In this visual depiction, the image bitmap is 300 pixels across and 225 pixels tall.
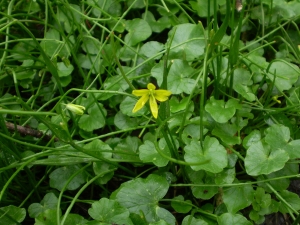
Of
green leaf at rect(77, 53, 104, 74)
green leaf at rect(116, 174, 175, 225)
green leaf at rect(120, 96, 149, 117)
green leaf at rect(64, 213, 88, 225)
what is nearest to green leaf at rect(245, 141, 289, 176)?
green leaf at rect(116, 174, 175, 225)

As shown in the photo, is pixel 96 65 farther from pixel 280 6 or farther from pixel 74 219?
pixel 280 6

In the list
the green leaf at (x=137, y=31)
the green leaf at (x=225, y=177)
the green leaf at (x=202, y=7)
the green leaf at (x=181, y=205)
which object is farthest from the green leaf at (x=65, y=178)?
the green leaf at (x=202, y=7)

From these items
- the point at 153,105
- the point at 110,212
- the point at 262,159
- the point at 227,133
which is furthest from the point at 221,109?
the point at 110,212

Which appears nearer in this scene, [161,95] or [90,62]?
[161,95]

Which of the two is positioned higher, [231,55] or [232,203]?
[231,55]

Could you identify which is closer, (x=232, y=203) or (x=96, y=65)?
(x=232, y=203)

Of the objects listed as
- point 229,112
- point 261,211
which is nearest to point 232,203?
point 261,211

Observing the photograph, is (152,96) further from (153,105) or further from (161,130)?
(161,130)

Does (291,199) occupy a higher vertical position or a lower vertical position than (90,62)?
lower
